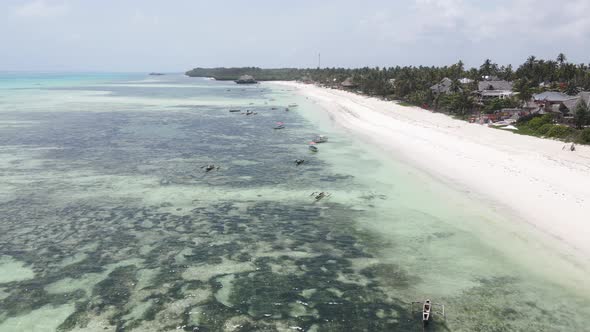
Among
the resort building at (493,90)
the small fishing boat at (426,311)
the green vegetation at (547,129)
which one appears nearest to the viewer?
the small fishing boat at (426,311)

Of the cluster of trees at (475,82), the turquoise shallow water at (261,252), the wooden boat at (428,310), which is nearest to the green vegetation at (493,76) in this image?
the cluster of trees at (475,82)

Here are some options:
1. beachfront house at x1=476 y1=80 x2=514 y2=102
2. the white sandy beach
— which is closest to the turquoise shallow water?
the white sandy beach

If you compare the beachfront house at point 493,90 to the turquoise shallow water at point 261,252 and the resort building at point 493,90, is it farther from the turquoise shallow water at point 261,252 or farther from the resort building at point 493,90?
the turquoise shallow water at point 261,252

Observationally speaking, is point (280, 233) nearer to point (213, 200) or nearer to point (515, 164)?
point (213, 200)

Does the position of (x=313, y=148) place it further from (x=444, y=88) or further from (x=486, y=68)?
(x=486, y=68)

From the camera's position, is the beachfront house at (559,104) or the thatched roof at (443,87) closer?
the beachfront house at (559,104)

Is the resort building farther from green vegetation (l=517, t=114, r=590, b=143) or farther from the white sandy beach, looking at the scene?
green vegetation (l=517, t=114, r=590, b=143)
